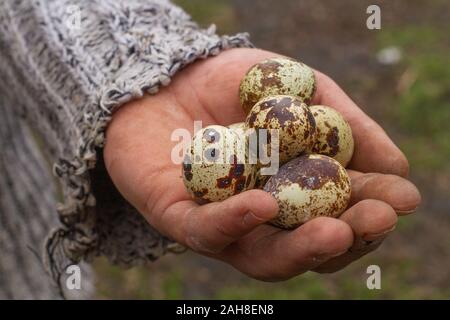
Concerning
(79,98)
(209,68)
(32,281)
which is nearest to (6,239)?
(32,281)

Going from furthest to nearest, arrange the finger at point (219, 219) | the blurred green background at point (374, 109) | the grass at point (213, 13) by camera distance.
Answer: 1. the grass at point (213, 13)
2. the blurred green background at point (374, 109)
3. the finger at point (219, 219)

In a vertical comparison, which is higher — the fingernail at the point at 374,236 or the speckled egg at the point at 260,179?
the speckled egg at the point at 260,179

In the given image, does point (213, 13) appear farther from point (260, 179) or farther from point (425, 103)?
point (260, 179)

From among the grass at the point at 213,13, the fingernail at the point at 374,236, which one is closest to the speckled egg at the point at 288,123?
the fingernail at the point at 374,236

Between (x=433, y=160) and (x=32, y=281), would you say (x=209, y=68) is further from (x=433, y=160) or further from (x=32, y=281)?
(x=433, y=160)

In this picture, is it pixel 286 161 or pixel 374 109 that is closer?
pixel 286 161

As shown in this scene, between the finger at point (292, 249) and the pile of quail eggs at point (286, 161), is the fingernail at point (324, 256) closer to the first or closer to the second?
the finger at point (292, 249)

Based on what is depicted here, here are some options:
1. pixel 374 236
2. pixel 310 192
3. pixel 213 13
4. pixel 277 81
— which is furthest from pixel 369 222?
pixel 213 13
